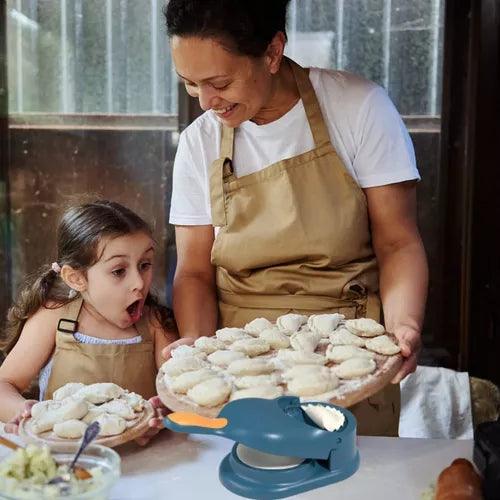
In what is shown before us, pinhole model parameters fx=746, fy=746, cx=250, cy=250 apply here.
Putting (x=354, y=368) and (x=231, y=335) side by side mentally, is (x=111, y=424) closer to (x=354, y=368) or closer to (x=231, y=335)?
(x=231, y=335)

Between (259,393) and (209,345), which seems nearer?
(259,393)

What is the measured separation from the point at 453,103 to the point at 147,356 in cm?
85

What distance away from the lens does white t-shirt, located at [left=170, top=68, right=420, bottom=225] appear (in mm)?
1342

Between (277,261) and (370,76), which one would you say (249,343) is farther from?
(370,76)

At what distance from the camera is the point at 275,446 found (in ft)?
3.17

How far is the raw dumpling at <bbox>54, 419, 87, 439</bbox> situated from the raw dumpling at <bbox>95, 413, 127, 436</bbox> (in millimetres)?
30

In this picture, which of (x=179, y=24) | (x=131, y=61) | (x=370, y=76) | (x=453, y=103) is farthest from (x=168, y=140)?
(x=453, y=103)

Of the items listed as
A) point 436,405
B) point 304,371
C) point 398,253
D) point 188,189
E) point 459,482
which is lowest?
point 436,405

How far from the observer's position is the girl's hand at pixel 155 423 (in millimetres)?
1151

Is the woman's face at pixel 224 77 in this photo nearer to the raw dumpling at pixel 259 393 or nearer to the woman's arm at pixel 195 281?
the woman's arm at pixel 195 281

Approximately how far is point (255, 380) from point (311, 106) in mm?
531

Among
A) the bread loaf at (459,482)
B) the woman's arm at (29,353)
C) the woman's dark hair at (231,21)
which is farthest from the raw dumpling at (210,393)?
the woman's dark hair at (231,21)

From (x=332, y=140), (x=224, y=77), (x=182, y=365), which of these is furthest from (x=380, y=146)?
(x=182, y=365)

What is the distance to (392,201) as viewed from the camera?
1.36 meters
